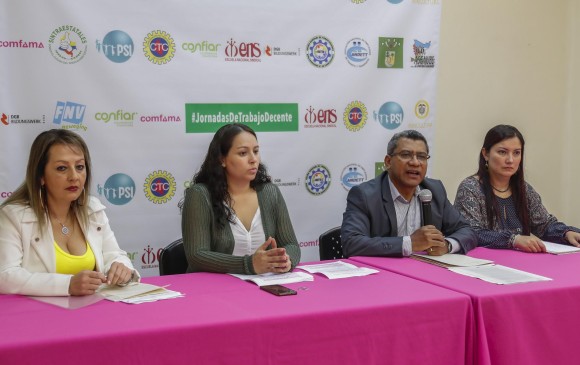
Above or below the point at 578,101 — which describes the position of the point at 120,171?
below

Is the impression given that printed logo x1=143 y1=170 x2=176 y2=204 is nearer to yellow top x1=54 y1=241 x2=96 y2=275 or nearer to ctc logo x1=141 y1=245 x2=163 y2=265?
ctc logo x1=141 y1=245 x2=163 y2=265

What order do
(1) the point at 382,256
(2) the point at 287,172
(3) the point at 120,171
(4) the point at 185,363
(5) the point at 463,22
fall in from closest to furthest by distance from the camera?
(4) the point at 185,363
(1) the point at 382,256
(3) the point at 120,171
(2) the point at 287,172
(5) the point at 463,22

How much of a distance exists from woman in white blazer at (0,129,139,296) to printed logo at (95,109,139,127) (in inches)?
32.9

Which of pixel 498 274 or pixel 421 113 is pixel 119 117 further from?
pixel 498 274

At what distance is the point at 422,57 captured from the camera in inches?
Result: 164

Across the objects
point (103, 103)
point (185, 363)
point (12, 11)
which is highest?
point (12, 11)

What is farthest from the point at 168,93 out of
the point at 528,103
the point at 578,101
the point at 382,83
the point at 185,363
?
the point at 578,101

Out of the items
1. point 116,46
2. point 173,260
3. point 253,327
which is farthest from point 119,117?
point 253,327

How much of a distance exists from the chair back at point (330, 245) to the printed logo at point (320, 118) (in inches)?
30.5

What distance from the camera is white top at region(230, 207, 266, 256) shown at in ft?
9.65

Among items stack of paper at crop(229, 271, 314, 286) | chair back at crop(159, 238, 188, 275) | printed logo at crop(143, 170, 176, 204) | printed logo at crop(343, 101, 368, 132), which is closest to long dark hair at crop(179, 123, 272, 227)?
chair back at crop(159, 238, 188, 275)

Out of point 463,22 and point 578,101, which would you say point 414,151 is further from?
point 578,101

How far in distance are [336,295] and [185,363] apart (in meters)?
0.62

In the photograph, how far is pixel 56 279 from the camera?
2223 millimetres
